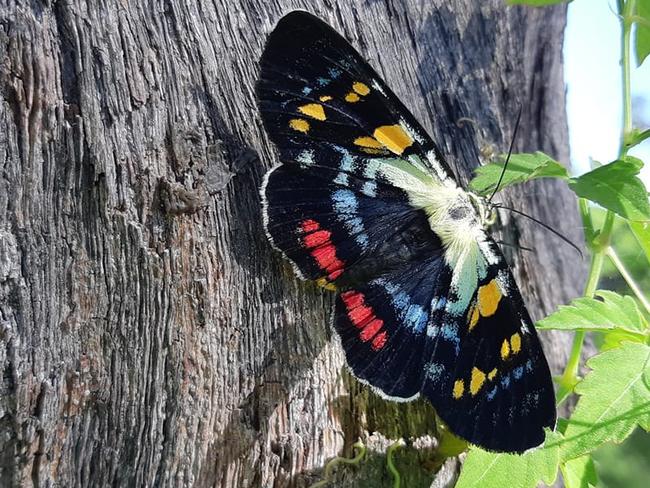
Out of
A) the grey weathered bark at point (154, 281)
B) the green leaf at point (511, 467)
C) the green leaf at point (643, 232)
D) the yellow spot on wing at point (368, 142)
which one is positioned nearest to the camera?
the grey weathered bark at point (154, 281)

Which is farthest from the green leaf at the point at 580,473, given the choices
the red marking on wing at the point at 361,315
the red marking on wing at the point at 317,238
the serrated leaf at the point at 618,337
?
the red marking on wing at the point at 317,238

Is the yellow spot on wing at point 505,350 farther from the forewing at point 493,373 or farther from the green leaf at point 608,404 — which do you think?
the green leaf at point 608,404

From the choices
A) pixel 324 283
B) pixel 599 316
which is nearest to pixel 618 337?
pixel 599 316

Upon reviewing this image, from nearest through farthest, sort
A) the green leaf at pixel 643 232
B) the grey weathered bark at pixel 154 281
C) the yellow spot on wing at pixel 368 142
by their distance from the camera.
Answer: the grey weathered bark at pixel 154 281, the yellow spot on wing at pixel 368 142, the green leaf at pixel 643 232

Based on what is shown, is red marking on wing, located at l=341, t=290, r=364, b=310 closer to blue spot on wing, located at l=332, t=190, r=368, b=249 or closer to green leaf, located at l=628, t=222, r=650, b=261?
blue spot on wing, located at l=332, t=190, r=368, b=249

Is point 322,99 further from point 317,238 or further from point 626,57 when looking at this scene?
point 626,57

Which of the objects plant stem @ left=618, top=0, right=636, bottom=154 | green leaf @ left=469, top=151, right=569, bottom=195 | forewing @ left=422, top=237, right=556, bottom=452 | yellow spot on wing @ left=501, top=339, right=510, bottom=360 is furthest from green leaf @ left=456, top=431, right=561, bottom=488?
plant stem @ left=618, top=0, right=636, bottom=154
